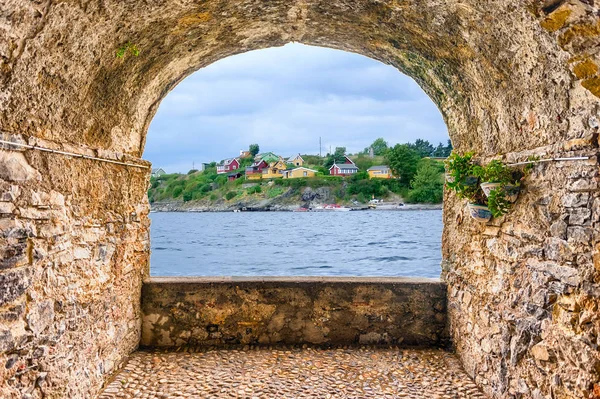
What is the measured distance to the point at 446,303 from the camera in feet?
15.0

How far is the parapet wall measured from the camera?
15.0 feet

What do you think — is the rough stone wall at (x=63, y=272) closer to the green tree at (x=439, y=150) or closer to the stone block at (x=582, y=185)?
the stone block at (x=582, y=185)

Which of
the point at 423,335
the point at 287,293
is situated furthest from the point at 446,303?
the point at 287,293

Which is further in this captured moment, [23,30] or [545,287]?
[545,287]

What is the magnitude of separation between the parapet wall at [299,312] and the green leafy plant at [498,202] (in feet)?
5.12

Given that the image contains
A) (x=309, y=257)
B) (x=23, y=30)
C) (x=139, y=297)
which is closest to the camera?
(x=23, y=30)

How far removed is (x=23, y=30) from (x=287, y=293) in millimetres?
3213

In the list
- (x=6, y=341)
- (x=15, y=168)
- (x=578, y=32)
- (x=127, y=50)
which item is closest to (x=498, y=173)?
(x=578, y=32)

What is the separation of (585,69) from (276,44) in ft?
9.10

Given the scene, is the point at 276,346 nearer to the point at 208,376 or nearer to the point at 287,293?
the point at 287,293

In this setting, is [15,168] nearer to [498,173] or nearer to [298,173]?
[498,173]

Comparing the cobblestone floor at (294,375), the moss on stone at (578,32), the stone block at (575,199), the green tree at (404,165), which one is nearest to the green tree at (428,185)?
the green tree at (404,165)

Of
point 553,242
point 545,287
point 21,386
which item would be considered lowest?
point 21,386

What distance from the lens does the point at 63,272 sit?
2.96 m
